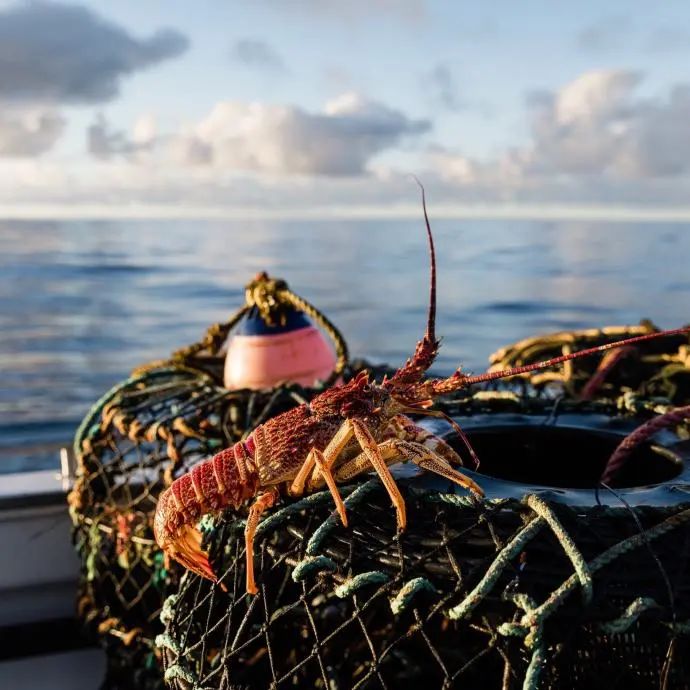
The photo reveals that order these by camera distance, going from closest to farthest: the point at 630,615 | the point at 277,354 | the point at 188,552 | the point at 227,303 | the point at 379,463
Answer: the point at 630,615 → the point at 379,463 → the point at 188,552 → the point at 277,354 → the point at 227,303

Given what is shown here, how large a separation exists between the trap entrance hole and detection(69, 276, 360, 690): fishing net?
0.52 meters

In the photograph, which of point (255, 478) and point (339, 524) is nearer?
point (339, 524)

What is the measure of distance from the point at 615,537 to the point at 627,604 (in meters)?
0.11

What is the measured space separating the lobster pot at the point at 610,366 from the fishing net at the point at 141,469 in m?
0.76

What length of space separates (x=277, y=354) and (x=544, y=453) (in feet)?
3.13

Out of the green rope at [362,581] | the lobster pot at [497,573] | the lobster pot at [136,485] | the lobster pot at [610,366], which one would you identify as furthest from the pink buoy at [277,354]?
the green rope at [362,581]

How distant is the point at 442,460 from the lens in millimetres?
1503

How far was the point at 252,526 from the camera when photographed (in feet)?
4.92

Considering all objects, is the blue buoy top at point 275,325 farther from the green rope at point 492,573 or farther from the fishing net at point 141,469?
the green rope at point 492,573

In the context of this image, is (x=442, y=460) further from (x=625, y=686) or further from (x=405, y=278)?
(x=405, y=278)

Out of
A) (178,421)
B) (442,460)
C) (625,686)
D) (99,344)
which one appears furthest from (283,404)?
(99,344)

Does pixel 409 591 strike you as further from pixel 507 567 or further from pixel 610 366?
pixel 610 366

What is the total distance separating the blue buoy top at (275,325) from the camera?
2.69m

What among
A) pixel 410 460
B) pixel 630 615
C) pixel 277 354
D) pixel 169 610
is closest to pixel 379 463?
pixel 410 460
